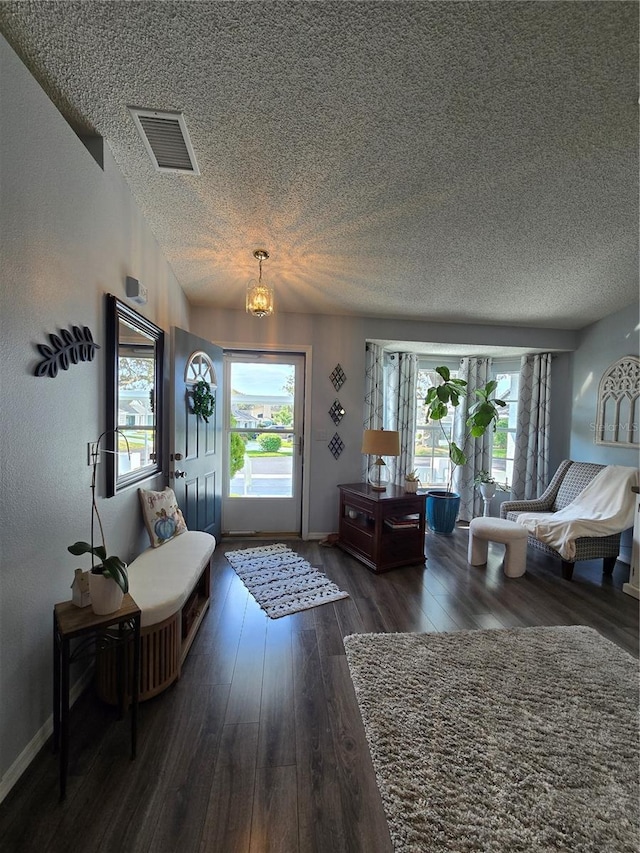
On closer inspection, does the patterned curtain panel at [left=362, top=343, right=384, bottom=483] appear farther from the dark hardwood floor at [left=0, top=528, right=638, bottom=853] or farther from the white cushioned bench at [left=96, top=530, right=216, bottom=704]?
the white cushioned bench at [left=96, top=530, right=216, bottom=704]

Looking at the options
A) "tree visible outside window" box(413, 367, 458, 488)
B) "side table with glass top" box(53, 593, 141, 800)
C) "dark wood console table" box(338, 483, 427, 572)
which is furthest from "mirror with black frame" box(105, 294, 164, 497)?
"tree visible outside window" box(413, 367, 458, 488)

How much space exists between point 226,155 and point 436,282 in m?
2.10

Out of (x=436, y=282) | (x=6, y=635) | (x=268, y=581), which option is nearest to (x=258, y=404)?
(x=268, y=581)

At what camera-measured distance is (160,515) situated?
2316mm

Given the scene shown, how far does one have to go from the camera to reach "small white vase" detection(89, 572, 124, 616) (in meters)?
1.36

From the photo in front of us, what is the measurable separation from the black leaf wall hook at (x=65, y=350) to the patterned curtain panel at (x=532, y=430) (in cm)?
466

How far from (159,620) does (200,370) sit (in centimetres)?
210

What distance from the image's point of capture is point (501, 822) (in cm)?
116

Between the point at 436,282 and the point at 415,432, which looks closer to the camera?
the point at 436,282

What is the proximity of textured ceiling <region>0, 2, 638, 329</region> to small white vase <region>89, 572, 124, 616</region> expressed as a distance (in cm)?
206

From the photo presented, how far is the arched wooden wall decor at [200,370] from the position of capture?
287 centimetres

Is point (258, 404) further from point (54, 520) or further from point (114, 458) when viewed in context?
point (54, 520)

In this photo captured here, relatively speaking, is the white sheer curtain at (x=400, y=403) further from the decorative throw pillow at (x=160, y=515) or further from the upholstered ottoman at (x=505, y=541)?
the decorative throw pillow at (x=160, y=515)

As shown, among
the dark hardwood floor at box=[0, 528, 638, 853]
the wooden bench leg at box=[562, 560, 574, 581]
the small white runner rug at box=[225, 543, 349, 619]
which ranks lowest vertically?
the dark hardwood floor at box=[0, 528, 638, 853]
